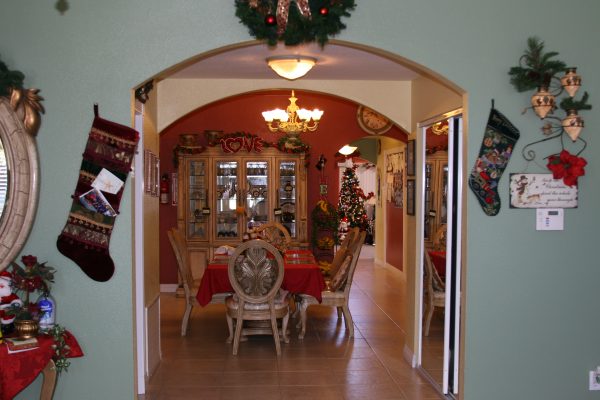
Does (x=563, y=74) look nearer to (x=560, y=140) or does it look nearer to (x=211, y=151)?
(x=560, y=140)

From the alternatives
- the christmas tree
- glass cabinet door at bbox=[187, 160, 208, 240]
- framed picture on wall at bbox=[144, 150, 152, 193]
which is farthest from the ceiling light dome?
the christmas tree

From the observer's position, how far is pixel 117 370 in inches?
138

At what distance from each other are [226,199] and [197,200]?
0.42 meters

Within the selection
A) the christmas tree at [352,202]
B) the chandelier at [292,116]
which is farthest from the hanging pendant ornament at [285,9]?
the christmas tree at [352,202]

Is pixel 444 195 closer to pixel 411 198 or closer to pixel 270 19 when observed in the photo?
pixel 411 198

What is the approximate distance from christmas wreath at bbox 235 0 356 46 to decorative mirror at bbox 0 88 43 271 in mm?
1284

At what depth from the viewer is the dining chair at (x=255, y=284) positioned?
18.0 ft

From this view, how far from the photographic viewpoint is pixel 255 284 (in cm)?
560

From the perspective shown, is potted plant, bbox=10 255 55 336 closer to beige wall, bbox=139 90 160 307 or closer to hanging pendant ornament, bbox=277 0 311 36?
beige wall, bbox=139 90 160 307

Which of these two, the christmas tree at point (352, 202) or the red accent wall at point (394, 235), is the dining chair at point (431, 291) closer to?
the red accent wall at point (394, 235)

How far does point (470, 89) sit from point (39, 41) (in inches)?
100

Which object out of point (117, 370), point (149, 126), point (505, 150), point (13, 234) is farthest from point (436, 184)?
point (13, 234)

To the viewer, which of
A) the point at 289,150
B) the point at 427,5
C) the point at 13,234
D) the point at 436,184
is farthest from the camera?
the point at 289,150

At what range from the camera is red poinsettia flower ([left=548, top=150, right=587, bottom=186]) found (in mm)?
3559
